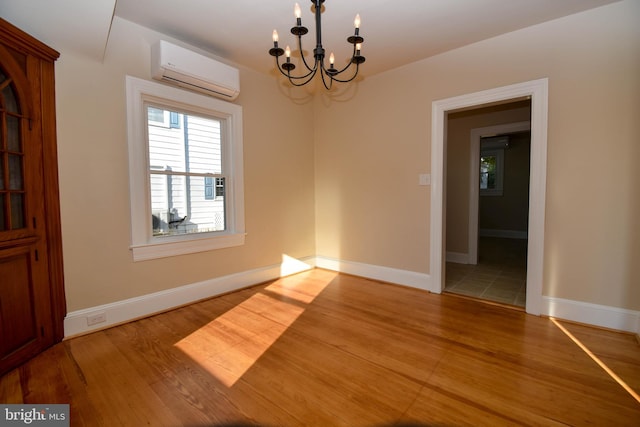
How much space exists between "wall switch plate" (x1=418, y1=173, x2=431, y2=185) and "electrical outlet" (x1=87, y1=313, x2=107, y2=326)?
11.0 feet

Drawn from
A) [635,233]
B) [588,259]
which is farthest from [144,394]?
[635,233]

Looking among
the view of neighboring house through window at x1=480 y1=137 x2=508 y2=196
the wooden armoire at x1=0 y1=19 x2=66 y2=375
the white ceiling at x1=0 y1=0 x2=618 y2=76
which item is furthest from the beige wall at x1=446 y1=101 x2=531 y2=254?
the wooden armoire at x1=0 y1=19 x2=66 y2=375

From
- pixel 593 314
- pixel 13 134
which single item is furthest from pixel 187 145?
pixel 593 314

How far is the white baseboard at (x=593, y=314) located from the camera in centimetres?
230

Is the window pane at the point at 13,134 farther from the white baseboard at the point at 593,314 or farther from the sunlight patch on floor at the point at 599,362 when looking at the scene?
the white baseboard at the point at 593,314

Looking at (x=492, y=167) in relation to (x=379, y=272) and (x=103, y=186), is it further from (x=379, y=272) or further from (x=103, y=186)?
(x=103, y=186)

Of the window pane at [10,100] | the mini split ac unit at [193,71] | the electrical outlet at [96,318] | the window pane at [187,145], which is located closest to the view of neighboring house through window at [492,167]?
the mini split ac unit at [193,71]

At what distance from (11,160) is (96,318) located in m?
1.32

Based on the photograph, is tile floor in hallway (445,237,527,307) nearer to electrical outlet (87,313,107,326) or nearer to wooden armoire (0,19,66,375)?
electrical outlet (87,313,107,326)

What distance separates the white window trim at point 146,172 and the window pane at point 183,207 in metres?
0.09

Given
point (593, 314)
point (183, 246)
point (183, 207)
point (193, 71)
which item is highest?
point (193, 71)

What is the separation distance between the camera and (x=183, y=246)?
115 inches

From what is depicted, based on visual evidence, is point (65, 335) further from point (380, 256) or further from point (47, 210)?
point (380, 256)

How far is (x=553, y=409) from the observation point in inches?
59.6
